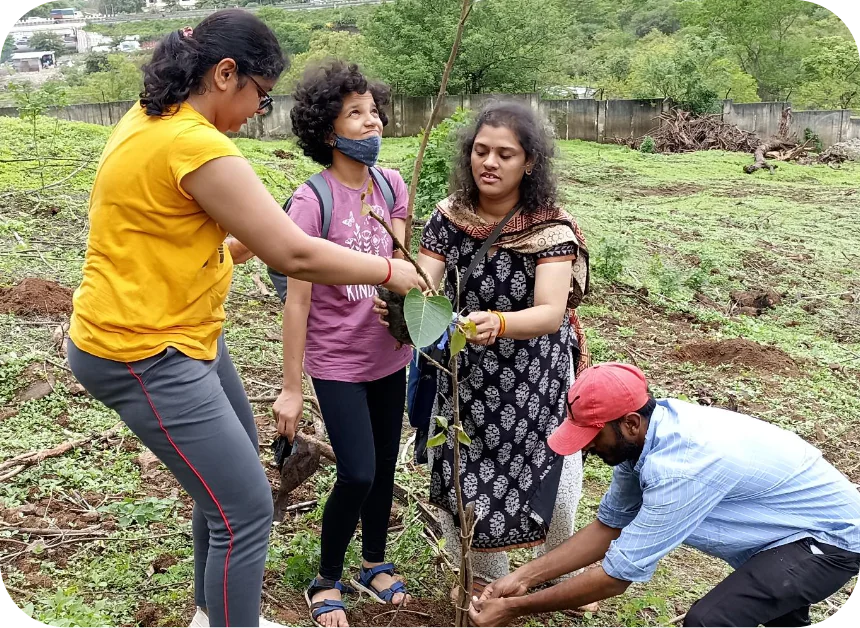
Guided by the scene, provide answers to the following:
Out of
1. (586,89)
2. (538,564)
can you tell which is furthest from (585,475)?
(586,89)

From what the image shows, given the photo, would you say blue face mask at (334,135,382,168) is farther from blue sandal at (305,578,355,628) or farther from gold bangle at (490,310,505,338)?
blue sandal at (305,578,355,628)

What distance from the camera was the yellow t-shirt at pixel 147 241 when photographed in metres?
1.70

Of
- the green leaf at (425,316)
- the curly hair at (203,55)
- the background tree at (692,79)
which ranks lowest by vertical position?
the green leaf at (425,316)

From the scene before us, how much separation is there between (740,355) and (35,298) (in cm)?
446

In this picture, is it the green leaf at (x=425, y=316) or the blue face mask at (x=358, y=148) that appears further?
the blue face mask at (x=358, y=148)

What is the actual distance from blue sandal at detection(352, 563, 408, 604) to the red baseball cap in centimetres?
90

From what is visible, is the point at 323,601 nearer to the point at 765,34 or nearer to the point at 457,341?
the point at 457,341

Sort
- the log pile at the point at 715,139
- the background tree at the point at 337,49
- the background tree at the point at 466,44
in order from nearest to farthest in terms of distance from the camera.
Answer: the log pile at the point at 715,139, the background tree at the point at 466,44, the background tree at the point at 337,49

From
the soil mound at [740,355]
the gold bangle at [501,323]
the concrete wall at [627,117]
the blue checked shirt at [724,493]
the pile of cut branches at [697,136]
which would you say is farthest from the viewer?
the concrete wall at [627,117]

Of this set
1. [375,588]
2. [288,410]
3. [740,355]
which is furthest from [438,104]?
[740,355]

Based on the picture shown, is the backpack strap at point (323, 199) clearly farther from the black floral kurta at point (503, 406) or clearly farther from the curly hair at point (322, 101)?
the black floral kurta at point (503, 406)

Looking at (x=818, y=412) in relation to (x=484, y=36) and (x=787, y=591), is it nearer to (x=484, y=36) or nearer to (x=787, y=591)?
(x=787, y=591)

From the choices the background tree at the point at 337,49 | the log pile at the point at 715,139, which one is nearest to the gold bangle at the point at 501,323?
the log pile at the point at 715,139

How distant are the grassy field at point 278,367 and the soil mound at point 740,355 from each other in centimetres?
1
